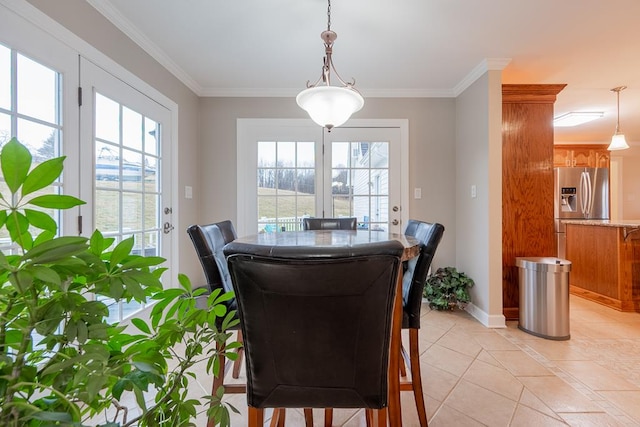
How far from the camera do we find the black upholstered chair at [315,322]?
0.73 meters

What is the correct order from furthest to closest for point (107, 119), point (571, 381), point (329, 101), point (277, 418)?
point (107, 119)
point (571, 381)
point (329, 101)
point (277, 418)

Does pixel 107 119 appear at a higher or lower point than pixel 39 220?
higher

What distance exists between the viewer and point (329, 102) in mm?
1644

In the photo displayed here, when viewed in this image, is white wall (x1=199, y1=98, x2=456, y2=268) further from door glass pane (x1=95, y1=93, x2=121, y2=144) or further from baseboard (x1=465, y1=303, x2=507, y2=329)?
door glass pane (x1=95, y1=93, x2=121, y2=144)

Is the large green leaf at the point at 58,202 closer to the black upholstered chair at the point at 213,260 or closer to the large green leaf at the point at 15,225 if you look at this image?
the large green leaf at the point at 15,225

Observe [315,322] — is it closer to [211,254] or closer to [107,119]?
Result: [211,254]

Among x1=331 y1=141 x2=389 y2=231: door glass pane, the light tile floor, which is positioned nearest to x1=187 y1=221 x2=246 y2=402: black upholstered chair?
the light tile floor

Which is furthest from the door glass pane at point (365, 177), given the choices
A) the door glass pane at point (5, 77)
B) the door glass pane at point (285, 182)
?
the door glass pane at point (5, 77)

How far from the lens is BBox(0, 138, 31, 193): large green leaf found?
0.39m

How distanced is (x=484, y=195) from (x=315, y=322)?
2.42 metres

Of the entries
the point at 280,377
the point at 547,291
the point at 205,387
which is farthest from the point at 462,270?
the point at 280,377

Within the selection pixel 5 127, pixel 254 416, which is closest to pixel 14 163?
pixel 254 416

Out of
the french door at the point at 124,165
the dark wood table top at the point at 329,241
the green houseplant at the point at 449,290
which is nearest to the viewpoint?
the dark wood table top at the point at 329,241

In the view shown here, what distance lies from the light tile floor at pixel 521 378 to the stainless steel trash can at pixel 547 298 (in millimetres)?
89
